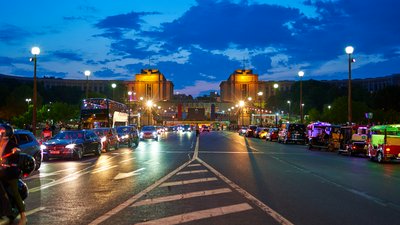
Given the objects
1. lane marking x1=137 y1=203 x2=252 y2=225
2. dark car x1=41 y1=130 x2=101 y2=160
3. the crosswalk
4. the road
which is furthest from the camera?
dark car x1=41 y1=130 x2=101 y2=160

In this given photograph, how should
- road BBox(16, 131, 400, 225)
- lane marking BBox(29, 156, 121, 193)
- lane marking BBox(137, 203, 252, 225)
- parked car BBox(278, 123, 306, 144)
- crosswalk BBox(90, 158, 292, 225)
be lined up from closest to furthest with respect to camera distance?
lane marking BBox(137, 203, 252, 225) → crosswalk BBox(90, 158, 292, 225) → road BBox(16, 131, 400, 225) → lane marking BBox(29, 156, 121, 193) → parked car BBox(278, 123, 306, 144)

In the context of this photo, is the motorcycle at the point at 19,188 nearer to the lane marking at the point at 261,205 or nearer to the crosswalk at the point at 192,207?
the crosswalk at the point at 192,207

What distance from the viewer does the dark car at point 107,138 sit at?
110 feet

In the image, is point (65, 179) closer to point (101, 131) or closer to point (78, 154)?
point (78, 154)

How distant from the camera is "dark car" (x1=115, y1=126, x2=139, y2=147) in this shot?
131ft

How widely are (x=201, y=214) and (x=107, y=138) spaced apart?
25.4m

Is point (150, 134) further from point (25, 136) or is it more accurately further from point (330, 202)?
point (330, 202)

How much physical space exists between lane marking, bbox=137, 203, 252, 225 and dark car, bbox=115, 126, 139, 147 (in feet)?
97.5

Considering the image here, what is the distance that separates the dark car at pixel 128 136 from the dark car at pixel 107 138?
2665 mm

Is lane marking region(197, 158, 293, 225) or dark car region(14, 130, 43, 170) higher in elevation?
dark car region(14, 130, 43, 170)

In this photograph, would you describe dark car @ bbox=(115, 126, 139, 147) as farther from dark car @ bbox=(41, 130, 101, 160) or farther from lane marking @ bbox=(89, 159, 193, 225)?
lane marking @ bbox=(89, 159, 193, 225)

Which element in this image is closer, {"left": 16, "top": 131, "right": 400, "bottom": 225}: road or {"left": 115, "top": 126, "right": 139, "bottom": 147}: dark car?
{"left": 16, "top": 131, "right": 400, "bottom": 225}: road

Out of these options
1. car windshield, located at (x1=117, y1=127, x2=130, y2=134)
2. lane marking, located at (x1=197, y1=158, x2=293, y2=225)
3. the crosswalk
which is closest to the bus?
car windshield, located at (x1=117, y1=127, x2=130, y2=134)

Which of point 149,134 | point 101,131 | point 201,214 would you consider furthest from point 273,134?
point 201,214
